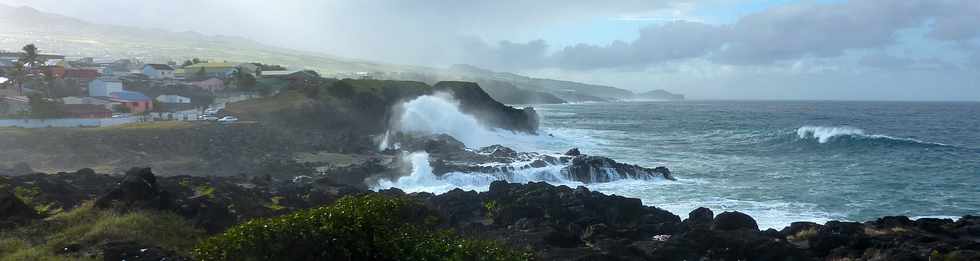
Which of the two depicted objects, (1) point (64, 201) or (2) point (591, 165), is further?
(2) point (591, 165)

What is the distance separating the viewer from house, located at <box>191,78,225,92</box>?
6881 cm

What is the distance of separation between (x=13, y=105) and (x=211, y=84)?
28174mm

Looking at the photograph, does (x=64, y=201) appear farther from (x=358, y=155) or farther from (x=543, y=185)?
(x=358, y=155)

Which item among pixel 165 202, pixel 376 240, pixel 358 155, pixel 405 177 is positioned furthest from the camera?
pixel 358 155

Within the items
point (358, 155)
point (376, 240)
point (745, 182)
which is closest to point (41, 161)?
point (358, 155)

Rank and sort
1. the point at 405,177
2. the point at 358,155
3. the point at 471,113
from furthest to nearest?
the point at 471,113 → the point at 358,155 → the point at 405,177

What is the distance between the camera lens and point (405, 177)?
31734mm

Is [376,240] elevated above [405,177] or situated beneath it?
elevated above

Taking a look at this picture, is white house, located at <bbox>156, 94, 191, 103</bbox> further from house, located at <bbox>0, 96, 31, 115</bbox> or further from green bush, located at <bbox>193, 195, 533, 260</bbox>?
green bush, located at <bbox>193, 195, 533, 260</bbox>

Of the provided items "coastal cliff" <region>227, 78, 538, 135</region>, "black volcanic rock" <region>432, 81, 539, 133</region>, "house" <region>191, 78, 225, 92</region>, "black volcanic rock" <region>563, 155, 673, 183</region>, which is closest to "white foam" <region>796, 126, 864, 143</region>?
"black volcanic rock" <region>432, 81, 539, 133</region>

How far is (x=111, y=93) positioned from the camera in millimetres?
54062

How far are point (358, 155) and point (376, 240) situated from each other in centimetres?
2933

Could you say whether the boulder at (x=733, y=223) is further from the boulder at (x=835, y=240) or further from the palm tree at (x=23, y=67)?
the palm tree at (x=23, y=67)

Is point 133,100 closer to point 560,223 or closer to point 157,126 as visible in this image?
point 157,126
